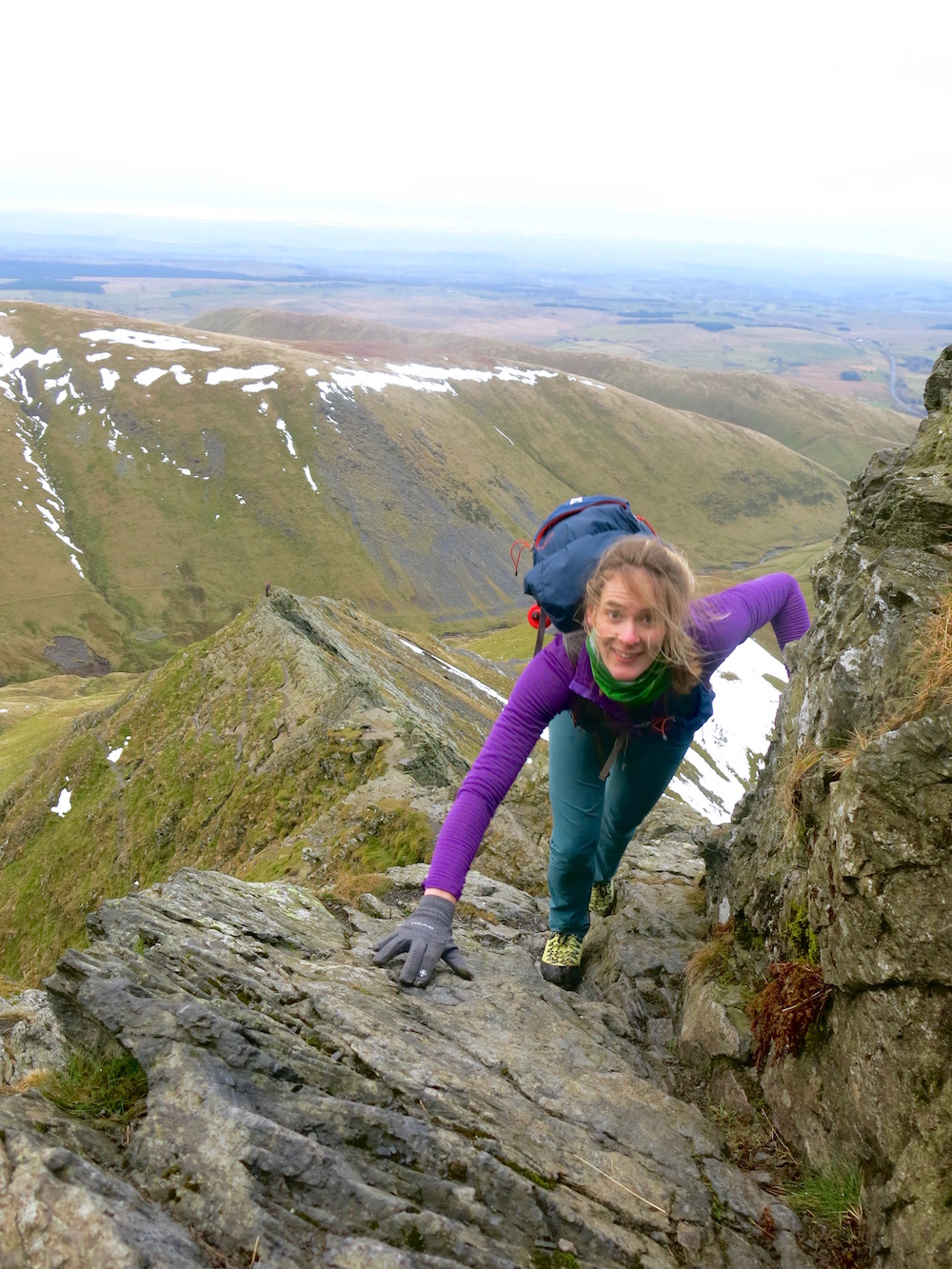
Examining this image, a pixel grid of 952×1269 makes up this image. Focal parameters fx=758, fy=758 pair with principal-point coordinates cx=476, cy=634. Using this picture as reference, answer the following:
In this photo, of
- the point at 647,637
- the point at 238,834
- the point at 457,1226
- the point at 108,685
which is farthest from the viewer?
the point at 108,685

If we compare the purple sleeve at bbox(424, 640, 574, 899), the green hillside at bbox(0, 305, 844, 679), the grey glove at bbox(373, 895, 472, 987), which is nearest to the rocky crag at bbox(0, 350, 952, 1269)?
the grey glove at bbox(373, 895, 472, 987)

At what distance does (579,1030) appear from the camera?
9.36 metres

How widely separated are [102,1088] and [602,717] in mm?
5906

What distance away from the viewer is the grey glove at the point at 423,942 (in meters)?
8.50

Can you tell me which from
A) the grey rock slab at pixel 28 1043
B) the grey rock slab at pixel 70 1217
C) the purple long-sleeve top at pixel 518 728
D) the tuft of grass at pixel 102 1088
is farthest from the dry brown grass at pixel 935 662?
the grey rock slab at pixel 28 1043

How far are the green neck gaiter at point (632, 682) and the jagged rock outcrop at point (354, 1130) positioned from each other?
4.15m

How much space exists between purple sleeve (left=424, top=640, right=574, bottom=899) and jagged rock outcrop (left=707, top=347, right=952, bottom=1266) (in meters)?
2.91

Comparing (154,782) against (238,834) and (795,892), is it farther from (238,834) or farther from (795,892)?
(795,892)

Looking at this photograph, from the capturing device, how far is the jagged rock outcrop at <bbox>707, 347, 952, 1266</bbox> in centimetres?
605

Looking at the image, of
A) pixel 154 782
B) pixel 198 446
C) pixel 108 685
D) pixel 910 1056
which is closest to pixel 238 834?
pixel 154 782

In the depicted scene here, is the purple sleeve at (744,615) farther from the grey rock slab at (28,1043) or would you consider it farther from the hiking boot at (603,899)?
the grey rock slab at (28,1043)

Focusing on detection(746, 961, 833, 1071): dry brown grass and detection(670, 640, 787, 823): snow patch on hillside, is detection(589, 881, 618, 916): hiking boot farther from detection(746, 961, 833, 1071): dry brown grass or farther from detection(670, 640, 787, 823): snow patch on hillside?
detection(670, 640, 787, 823): snow patch on hillside

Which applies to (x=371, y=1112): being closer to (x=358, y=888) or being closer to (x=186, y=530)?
(x=358, y=888)

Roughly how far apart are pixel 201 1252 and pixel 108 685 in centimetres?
12984
